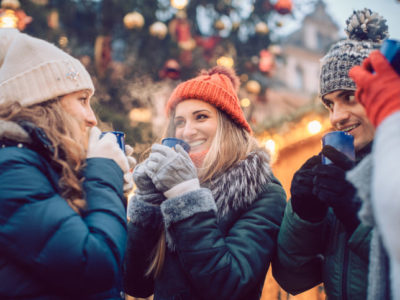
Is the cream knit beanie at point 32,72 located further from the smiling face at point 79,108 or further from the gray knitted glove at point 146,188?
the gray knitted glove at point 146,188

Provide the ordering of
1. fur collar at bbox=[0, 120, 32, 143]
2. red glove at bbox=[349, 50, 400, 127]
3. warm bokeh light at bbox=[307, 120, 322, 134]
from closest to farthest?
red glove at bbox=[349, 50, 400, 127] → fur collar at bbox=[0, 120, 32, 143] → warm bokeh light at bbox=[307, 120, 322, 134]

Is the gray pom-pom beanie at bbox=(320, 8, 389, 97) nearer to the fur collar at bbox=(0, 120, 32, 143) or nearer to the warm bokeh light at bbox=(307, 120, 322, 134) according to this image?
the fur collar at bbox=(0, 120, 32, 143)

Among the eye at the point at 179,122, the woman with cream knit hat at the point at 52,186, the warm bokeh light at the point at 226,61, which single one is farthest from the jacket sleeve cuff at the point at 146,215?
the warm bokeh light at the point at 226,61

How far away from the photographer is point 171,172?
1646 millimetres

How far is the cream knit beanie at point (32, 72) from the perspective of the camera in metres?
1.56

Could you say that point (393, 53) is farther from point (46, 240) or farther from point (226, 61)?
point (226, 61)

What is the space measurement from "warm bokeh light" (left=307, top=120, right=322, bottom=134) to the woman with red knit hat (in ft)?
7.05

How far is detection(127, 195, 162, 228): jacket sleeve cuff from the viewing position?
185 cm

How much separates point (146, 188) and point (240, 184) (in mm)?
491

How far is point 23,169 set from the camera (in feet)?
4.12

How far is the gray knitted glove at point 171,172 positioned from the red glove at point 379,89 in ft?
2.75

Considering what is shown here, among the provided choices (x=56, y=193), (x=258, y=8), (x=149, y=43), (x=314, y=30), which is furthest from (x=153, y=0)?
(x=314, y=30)

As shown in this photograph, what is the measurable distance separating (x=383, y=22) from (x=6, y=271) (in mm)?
1996

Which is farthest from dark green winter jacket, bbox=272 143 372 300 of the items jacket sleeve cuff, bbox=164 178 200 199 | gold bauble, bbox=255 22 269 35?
gold bauble, bbox=255 22 269 35
